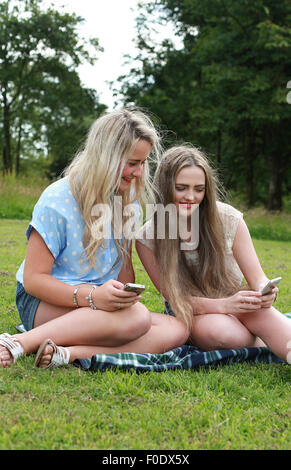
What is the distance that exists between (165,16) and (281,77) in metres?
8.22

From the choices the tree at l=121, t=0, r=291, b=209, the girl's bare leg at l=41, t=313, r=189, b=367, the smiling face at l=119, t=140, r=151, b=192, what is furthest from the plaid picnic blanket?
the tree at l=121, t=0, r=291, b=209

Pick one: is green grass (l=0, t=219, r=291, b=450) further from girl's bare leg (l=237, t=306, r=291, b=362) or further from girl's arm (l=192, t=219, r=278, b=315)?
girl's arm (l=192, t=219, r=278, b=315)

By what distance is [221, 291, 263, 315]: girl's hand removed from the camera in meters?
2.74

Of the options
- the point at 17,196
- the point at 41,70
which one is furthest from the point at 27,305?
the point at 41,70

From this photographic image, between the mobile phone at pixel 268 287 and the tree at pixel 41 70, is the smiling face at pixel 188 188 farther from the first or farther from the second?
the tree at pixel 41 70

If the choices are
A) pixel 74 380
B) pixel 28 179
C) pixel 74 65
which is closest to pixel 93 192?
pixel 74 380

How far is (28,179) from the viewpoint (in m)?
13.0

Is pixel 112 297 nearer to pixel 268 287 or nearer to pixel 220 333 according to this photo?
pixel 220 333

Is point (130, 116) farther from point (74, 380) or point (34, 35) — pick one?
point (34, 35)

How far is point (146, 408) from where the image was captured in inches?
83.5

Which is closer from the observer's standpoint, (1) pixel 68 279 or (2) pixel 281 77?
(1) pixel 68 279

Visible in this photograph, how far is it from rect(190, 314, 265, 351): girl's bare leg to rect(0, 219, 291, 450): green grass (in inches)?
6.3

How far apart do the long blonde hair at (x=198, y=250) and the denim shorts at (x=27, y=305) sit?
762 mm

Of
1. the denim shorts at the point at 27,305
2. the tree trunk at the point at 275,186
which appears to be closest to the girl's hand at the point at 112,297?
the denim shorts at the point at 27,305
